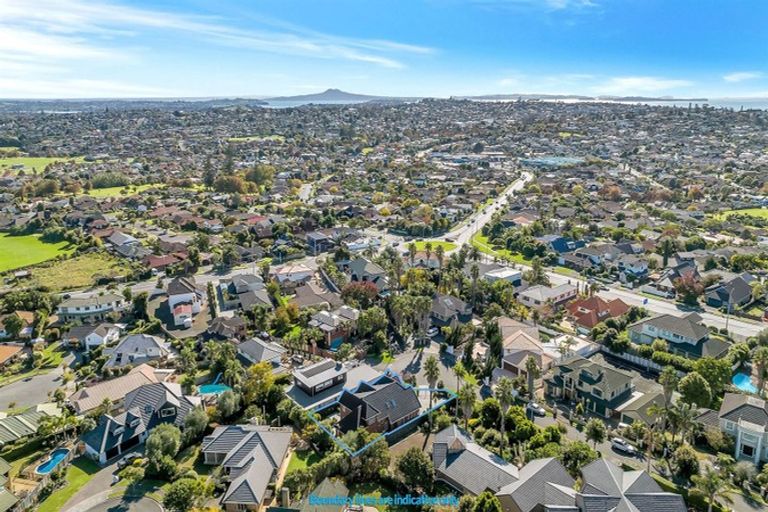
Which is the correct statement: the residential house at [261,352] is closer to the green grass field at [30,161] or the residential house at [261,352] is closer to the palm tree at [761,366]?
the palm tree at [761,366]

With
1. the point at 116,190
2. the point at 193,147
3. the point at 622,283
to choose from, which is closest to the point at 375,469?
the point at 622,283

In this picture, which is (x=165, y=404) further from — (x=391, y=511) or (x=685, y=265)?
(x=685, y=265)

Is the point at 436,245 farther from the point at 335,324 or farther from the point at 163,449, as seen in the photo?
the point at 163,449

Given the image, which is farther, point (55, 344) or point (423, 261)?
point (423, 261)

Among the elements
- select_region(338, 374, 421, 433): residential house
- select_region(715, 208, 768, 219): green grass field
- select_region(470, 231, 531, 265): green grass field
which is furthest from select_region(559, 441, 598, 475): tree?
select_region(715, 208, 768, 219): green grass field

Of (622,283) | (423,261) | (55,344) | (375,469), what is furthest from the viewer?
(423,261)

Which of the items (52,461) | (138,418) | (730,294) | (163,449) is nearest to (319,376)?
(163,449)

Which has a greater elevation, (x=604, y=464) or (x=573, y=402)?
(x=604, y=464)
